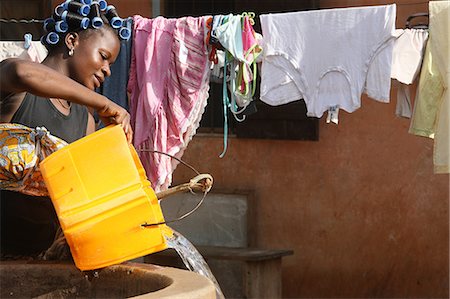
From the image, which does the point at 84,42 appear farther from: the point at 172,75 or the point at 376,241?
the point at 376,241

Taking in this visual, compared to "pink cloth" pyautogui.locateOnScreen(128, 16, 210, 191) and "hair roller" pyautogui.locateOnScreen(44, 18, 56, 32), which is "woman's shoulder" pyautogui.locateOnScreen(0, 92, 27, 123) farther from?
"pink cloth" pyautogui.locateOnScreen(128, 16, 210, 191)

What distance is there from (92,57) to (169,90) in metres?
1.62

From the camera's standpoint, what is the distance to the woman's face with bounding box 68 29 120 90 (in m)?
3.61

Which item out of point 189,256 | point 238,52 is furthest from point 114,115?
point 238,52

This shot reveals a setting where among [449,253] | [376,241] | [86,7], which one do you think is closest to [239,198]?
[376,241]

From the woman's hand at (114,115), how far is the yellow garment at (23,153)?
0.58 ft

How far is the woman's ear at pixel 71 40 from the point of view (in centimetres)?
366

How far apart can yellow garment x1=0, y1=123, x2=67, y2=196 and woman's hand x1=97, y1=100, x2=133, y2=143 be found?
0.58ft

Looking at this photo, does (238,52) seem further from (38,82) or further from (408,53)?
(38,82)

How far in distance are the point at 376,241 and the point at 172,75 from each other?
241cm

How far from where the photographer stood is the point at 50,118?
361cm

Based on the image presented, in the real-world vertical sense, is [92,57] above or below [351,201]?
above

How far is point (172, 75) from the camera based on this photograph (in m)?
5.23

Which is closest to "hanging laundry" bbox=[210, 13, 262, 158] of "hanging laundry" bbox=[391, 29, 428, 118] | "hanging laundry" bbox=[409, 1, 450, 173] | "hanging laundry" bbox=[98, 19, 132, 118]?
"hanging laundry" bbox=[98, 19, 132, 118]
